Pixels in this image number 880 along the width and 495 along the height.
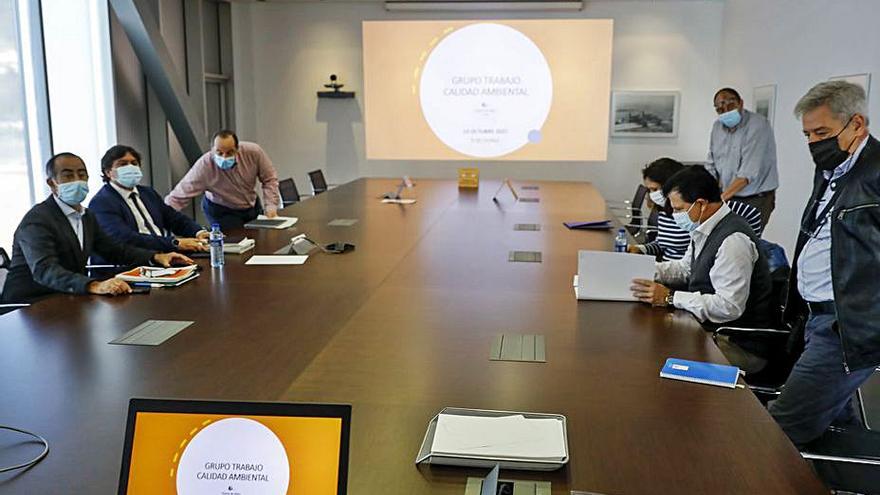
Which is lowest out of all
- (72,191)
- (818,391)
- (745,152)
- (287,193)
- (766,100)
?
(818,391)

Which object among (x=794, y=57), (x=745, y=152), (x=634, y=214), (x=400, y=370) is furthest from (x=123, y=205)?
(x=794, y=57)

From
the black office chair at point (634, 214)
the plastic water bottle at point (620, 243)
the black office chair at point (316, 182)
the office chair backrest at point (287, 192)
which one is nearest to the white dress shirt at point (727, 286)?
the plastic water bottle at point (620, 243)

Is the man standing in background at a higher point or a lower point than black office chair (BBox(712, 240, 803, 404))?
higher

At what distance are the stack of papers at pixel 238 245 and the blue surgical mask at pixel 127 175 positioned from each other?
22.2 inches

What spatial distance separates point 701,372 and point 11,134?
5.12 m

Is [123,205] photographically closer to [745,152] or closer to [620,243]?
[620,243]

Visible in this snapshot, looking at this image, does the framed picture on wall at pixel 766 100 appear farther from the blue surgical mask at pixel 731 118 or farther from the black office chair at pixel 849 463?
the black office chair at pixel 849 463

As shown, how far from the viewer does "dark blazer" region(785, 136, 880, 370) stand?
2.06 m

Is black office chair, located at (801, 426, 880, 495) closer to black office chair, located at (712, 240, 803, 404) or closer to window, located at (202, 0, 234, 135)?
black office chair, located at (712, 240, 803, 404)

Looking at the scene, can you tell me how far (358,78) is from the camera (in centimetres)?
900

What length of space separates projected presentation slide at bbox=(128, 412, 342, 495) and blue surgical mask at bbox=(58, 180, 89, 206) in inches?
93.2

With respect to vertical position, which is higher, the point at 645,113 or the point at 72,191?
the point at 645,113

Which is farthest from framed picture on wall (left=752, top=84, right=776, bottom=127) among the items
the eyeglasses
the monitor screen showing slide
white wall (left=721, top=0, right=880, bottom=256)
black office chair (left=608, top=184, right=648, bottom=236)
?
the monitor screen showing slide

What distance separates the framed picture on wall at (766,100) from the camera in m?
6.61
